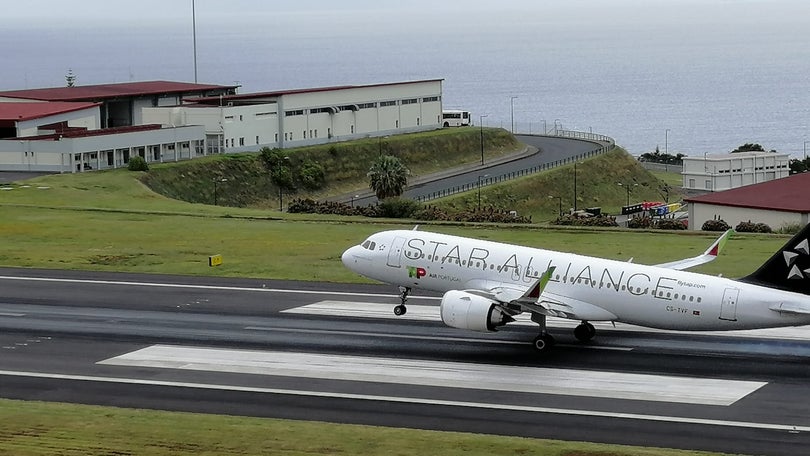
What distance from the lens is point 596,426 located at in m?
34.4

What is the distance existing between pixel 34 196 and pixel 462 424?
68771mm

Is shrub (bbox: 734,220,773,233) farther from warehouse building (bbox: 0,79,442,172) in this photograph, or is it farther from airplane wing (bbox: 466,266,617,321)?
warehouse building (bbox: 0,79,442,172)

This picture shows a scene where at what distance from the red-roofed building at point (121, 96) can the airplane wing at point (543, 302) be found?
112 metres

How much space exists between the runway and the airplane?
1.71 metres

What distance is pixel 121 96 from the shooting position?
15575 cm

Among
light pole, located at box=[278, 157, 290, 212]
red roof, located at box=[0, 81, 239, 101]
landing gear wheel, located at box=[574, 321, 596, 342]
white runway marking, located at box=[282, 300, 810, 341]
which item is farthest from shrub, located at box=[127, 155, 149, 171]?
landing gear wheel, located at box=[574, 321, 596, 342]

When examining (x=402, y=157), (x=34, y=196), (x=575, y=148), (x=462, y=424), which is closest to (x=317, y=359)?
(x=462, y=424)

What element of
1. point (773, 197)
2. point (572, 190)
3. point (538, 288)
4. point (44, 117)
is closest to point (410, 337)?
point (538, 288)

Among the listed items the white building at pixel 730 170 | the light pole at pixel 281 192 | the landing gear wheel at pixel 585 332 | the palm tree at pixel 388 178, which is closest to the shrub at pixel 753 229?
the landing gear wheel at pixel 585 332

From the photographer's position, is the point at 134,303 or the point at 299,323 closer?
the point at 299,323

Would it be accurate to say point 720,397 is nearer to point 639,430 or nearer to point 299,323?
point 639,430

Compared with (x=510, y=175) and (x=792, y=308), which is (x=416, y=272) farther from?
(x=510, y=175)

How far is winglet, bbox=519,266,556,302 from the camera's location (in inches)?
1603

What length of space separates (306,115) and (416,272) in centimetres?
11025
